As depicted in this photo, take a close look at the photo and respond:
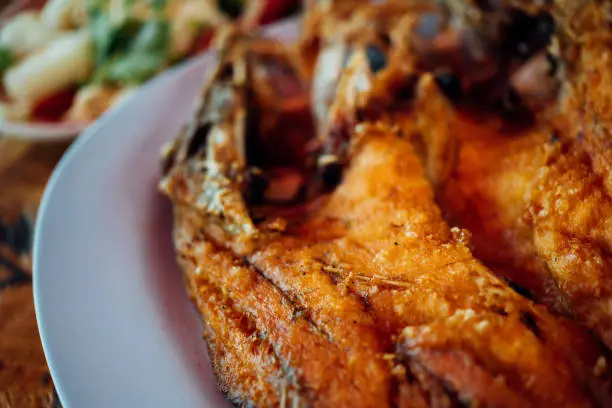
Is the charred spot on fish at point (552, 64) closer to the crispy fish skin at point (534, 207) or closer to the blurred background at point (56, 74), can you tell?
the crispy fish skin at point (534, 207)

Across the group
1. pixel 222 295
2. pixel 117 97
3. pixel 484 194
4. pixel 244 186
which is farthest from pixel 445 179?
pixel 117 97

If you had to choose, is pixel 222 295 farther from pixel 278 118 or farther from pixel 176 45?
pixel 176 45

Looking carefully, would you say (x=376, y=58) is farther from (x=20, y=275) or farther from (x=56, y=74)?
(x=56, y=74)

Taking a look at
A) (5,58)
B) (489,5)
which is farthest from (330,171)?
(5,58)

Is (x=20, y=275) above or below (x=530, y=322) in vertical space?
below

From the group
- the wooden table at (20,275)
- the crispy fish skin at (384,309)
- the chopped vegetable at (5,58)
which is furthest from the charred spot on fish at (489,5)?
the chopped vegetable at (5,58)

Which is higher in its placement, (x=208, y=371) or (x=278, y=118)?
(x=278, y=118)
